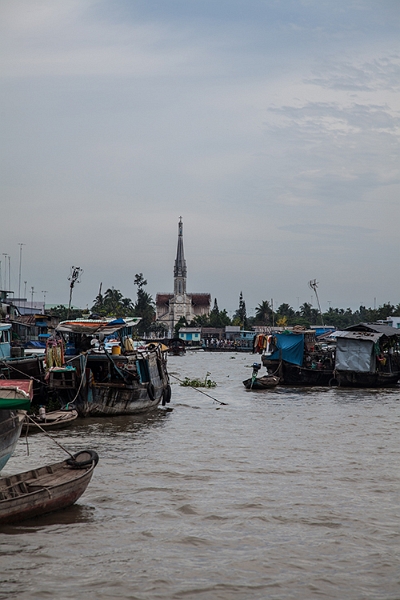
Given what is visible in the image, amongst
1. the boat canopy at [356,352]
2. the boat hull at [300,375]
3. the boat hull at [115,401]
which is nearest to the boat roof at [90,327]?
the boat hull at [115,401]

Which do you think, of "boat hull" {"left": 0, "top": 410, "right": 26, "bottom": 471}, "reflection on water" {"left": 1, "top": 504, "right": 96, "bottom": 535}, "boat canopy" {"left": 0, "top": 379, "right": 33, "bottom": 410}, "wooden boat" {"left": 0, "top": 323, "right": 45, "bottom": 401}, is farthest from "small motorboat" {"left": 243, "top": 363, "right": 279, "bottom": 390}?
"boat hull" {"left": 0, "top": 410, "right": 26, "bottom": 471}

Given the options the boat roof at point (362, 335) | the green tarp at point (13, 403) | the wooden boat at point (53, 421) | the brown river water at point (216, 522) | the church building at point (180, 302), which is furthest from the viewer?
the church building at point (180, 302)

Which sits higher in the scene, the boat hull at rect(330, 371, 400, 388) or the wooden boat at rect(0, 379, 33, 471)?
the wooden boat at rect(0, 379, 33, 471)

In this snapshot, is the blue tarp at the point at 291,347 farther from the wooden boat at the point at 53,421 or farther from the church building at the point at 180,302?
the church building at the point at 180,302

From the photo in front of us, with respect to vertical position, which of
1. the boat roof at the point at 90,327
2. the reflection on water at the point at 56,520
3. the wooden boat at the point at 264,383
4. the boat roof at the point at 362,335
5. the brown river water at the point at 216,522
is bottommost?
the brown river water at the point at 216,522

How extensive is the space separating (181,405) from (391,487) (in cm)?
1400

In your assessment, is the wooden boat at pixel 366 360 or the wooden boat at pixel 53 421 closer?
the wooden boat at pixel 53 421

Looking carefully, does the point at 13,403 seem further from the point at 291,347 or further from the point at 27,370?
the point at 291,347

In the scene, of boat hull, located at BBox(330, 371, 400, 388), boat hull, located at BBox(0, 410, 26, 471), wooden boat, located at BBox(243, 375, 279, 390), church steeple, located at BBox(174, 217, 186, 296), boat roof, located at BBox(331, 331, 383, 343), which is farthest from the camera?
church steeple, located at BBox(174, 217, 186, 296)

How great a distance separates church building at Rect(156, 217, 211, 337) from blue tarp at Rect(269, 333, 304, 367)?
9392 centimetres

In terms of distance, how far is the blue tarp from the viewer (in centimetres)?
3167

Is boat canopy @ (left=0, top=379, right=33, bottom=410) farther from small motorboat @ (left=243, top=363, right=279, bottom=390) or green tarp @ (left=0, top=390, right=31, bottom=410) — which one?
small motorboat @ (left=243, top=363, right=279, bottom=390)

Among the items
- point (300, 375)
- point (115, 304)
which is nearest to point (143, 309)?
point (115, 304)

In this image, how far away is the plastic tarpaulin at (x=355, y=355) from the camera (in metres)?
30.2
